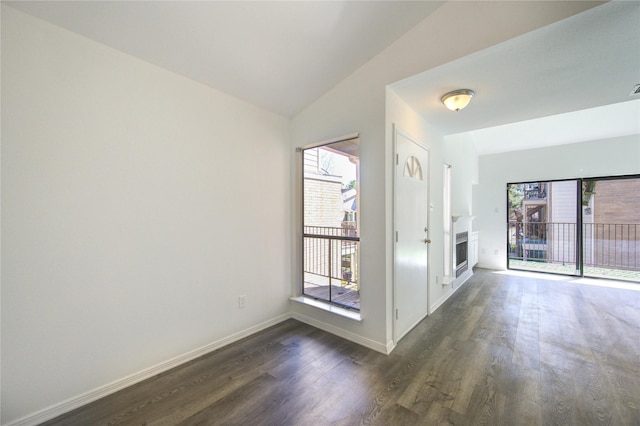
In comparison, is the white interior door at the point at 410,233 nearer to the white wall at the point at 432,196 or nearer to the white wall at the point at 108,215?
the white wall at the point at 432,196

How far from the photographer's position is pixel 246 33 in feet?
6.31

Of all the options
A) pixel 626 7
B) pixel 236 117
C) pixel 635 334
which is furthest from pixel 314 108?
pixel 635 334

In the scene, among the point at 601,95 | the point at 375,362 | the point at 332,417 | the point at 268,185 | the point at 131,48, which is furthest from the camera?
the point at 268,185

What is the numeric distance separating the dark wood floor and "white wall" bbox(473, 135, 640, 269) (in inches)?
119

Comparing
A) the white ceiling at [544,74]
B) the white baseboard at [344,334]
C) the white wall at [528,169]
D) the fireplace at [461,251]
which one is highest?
the white ceiling at [544,74]

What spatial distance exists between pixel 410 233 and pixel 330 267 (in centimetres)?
115

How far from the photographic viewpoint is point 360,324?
100 inches

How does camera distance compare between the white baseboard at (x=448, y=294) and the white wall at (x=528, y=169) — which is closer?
the white baseboard at (x=448, y=294)

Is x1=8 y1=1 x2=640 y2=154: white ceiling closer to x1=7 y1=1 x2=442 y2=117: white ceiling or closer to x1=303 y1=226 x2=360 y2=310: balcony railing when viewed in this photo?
x1=7 y1=1 x2=442 y2=117: white ceiling

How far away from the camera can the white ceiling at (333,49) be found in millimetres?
1641

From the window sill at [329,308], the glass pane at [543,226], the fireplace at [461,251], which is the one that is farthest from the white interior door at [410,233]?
the glass pane at [543,226]

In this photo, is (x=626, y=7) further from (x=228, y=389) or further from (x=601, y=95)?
(x=228, y=389)

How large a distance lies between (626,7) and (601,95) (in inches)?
56.4

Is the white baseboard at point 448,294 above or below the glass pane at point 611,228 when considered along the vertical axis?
below
